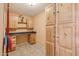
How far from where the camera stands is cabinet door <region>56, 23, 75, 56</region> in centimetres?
130

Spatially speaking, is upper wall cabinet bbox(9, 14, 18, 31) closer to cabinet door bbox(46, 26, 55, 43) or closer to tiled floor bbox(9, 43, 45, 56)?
tiled floor bbox(9, 43, 45, 56)

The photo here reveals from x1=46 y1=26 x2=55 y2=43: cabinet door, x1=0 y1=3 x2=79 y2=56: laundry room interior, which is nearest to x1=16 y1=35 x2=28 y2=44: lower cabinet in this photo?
x1=0 y1=3 x2=79 y2=56: laundry room interior

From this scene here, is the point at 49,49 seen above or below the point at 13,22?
below

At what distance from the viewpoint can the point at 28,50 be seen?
53.6 inches

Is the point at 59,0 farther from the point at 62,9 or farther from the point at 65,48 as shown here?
the point at 65,48

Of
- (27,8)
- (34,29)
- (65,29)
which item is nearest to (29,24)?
(34,29)

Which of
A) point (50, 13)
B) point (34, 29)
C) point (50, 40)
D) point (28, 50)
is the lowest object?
point (28, 50)

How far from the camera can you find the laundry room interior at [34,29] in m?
1.35

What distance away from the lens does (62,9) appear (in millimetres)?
1342

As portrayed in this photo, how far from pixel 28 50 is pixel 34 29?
25cm

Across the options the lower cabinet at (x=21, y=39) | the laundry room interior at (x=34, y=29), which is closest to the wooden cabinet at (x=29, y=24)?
the laundry room interior at (x=34, y=29)

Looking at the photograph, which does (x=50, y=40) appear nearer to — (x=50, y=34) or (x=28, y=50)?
(x=50, y=34)

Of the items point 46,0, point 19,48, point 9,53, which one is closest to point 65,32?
point 46,0

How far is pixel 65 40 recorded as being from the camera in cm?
134
